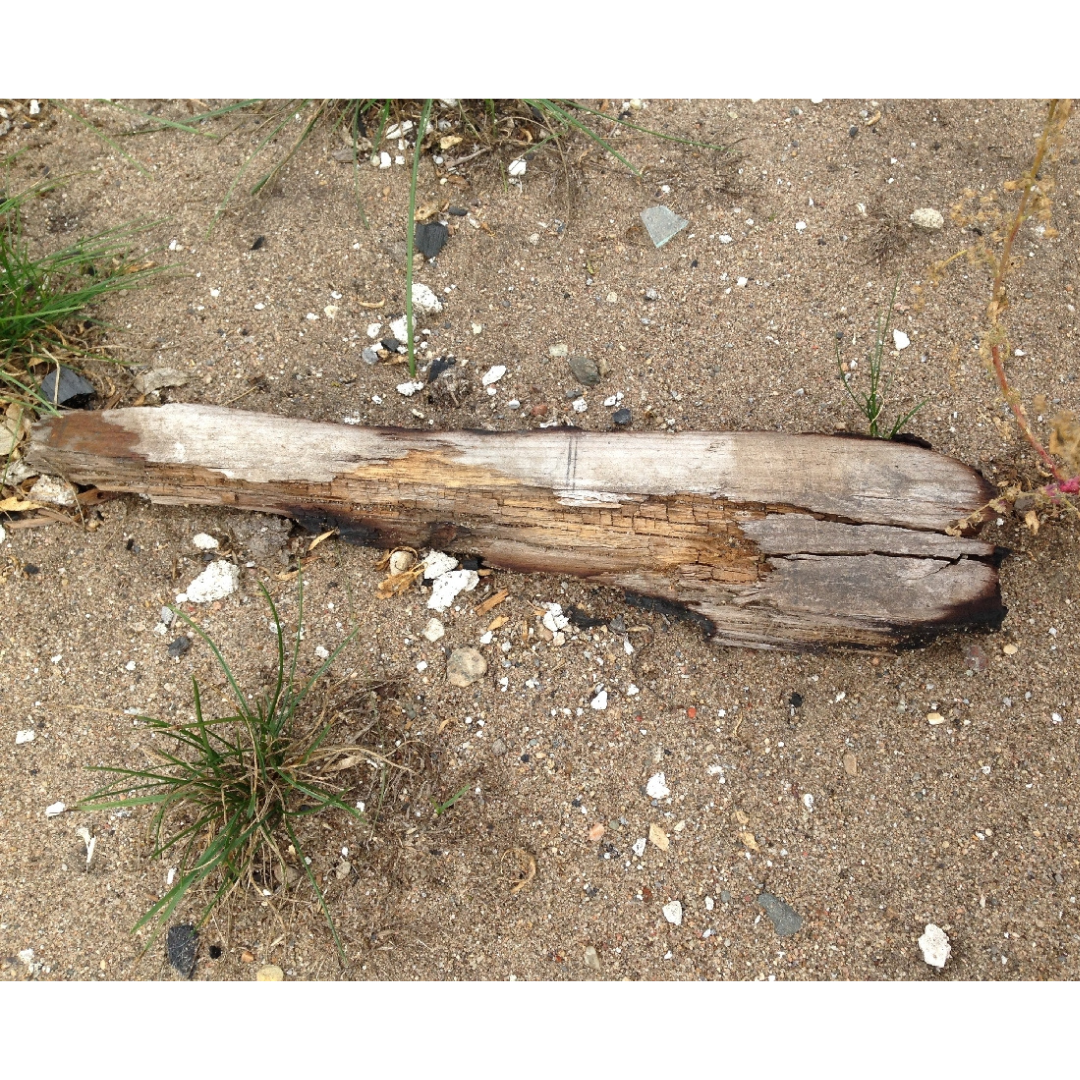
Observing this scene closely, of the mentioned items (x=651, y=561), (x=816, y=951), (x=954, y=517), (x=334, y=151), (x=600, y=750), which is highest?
(x=334, y=151)

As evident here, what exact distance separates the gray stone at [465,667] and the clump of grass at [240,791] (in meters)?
0.28

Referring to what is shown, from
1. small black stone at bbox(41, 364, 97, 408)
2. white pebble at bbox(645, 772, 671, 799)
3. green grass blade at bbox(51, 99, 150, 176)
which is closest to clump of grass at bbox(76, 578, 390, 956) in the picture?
white pebble at bbox(645, 772, 671, 799)

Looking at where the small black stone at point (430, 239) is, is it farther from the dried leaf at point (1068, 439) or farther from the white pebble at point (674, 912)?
the white pebble at point (674, 912)

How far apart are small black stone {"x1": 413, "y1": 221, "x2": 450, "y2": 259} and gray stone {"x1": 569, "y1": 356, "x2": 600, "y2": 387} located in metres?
0.59

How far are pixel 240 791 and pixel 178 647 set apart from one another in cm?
49

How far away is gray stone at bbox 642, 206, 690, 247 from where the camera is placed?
2.70 meters

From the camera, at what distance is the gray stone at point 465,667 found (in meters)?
2.27

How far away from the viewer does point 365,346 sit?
2.60 m

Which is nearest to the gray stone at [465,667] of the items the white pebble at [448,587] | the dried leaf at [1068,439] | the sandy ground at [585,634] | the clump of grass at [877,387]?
the sandy ground at [585,634]

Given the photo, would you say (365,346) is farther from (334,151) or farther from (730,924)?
(730,924)

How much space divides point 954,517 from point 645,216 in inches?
53.5

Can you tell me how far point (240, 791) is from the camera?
2.08m

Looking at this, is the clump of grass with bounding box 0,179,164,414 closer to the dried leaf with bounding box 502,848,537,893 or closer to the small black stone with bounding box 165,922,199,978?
the small black stone with bounding box 165,922,199,978

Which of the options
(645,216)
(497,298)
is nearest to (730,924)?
(497,298)
